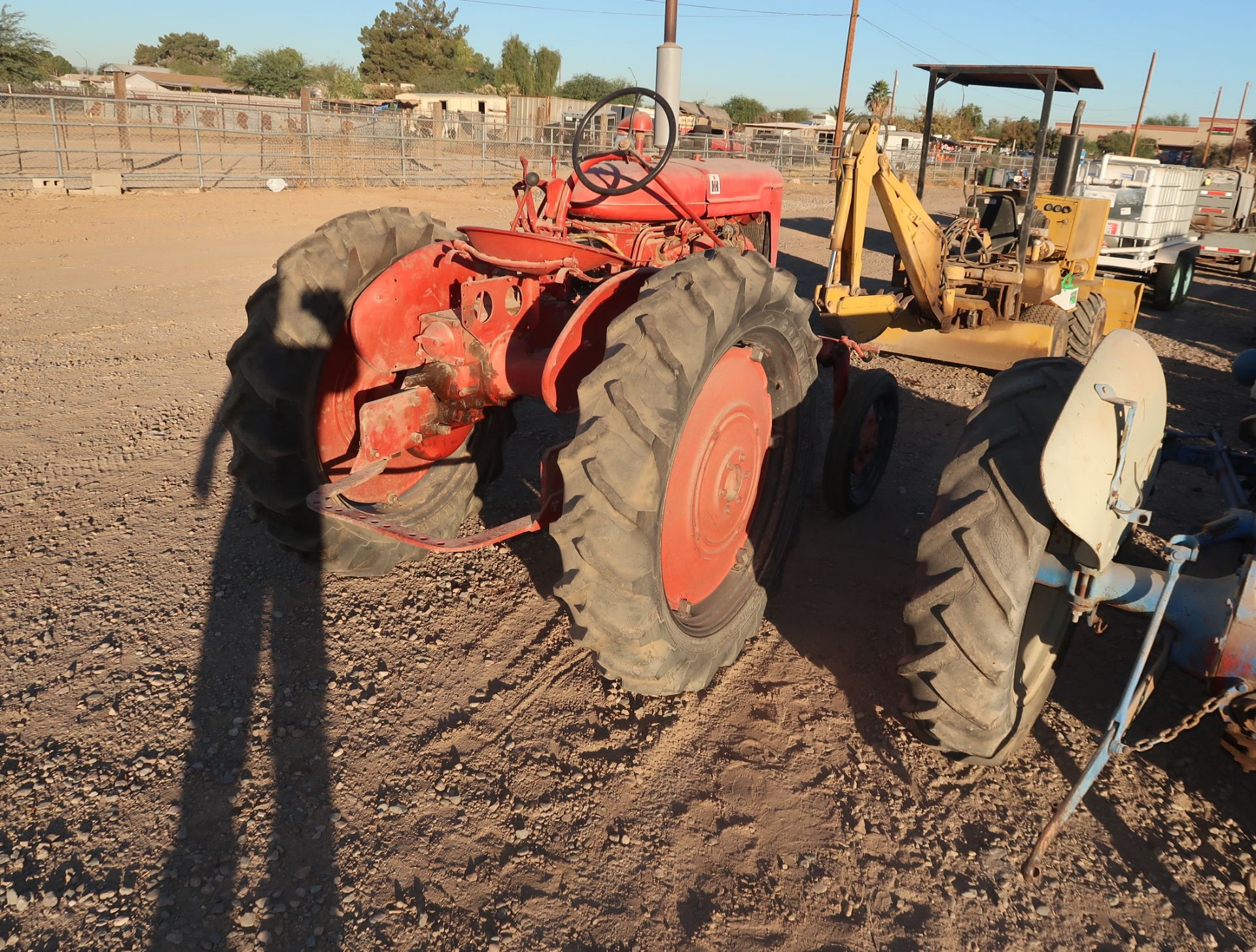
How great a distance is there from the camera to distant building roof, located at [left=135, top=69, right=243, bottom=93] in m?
51.1

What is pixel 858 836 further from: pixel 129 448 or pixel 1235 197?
pixel 1235 197

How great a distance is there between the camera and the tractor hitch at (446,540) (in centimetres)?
282

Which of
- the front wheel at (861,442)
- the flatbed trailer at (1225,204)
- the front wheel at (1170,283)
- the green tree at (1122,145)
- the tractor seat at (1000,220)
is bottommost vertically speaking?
the front wheel at (861,442)

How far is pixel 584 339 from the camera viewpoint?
Answer: 3.01 meters

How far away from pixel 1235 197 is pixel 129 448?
61.4ft

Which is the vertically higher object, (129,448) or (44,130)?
(44,130)

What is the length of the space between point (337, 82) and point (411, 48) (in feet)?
27.8

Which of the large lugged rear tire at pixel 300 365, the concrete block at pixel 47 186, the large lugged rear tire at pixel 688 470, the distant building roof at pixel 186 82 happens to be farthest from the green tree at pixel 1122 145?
the distant building roof at pixel 186 82

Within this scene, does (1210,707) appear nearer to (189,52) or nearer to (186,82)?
(186,82)

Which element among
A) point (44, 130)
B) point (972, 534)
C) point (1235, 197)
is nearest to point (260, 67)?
point (44, 130)

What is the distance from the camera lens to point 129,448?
16.6ft

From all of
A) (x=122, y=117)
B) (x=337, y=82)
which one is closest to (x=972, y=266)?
(x=122, y=117)

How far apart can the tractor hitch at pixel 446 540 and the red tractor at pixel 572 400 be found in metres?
0.01

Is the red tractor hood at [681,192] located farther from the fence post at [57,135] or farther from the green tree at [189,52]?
the green tree at [189,52]
